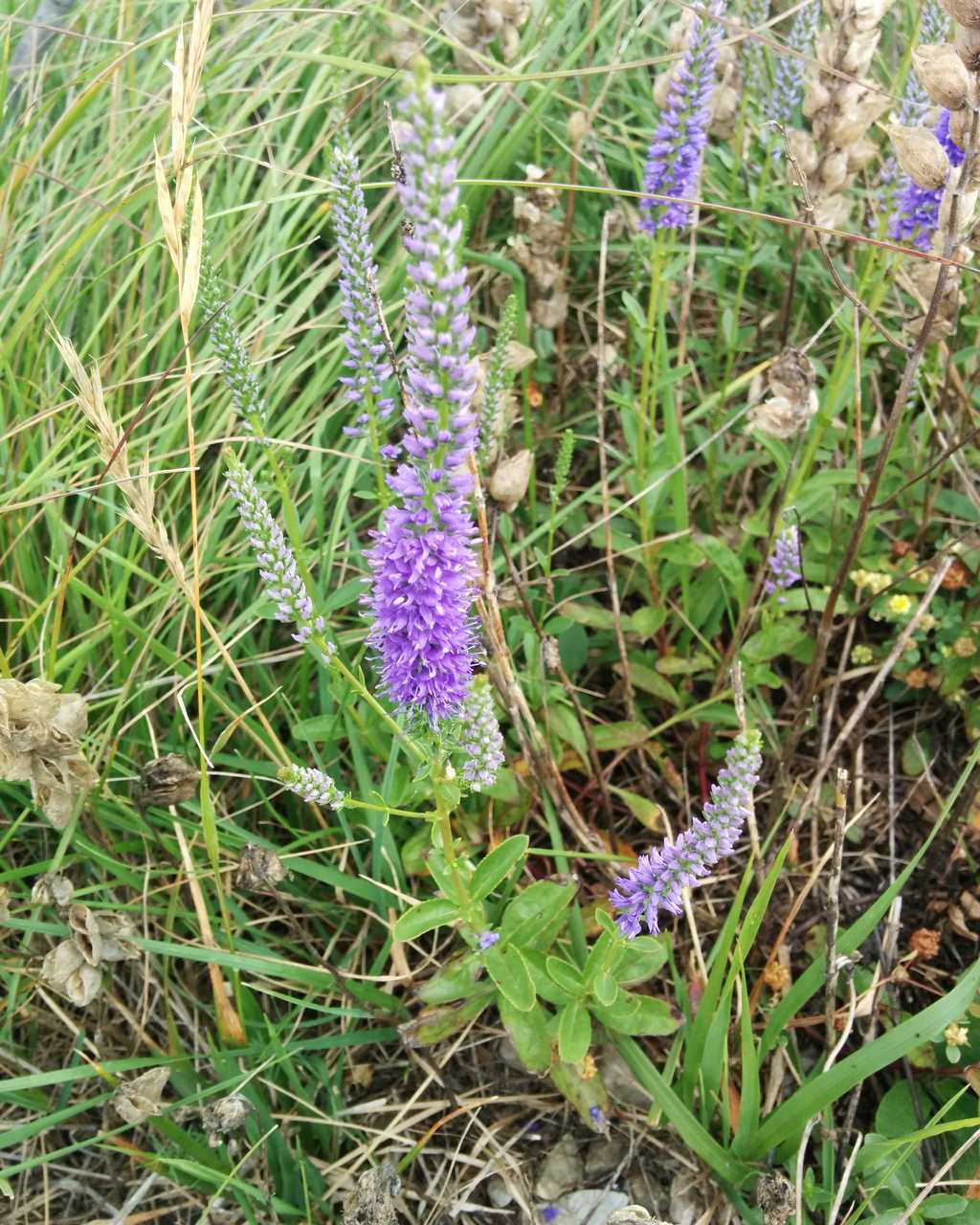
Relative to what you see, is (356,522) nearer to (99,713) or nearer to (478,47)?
(99,713)

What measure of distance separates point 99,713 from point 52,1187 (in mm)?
1319

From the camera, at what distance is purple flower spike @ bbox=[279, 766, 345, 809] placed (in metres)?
2.11

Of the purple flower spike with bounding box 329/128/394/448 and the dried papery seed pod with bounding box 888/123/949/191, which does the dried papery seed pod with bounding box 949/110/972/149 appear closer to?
the dried papery seed pod with bounding box 888/123/949/191

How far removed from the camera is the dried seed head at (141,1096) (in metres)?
2.62

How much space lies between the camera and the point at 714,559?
11.1 ft

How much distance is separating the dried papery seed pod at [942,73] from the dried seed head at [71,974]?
2892 millimetres

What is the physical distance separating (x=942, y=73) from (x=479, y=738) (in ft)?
5.69

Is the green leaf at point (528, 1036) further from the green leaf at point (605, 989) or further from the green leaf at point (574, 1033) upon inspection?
the green leaf at point (605, 989)

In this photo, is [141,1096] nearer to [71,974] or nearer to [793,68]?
[71,974]

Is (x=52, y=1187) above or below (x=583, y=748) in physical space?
below

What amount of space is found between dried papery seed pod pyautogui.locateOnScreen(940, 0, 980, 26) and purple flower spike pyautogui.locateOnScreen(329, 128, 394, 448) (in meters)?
1.31

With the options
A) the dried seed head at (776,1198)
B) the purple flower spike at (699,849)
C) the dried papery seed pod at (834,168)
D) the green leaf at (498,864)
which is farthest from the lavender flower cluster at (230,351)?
the dried seed head at (776,1198)

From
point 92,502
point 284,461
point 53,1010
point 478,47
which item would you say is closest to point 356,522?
point 284,461

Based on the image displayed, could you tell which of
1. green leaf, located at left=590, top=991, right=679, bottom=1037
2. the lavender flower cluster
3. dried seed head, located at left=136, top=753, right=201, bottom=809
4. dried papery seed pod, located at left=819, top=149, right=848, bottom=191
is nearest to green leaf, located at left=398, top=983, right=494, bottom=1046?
green leaf, located at left=590, top=991, right=679, bottom=1037
